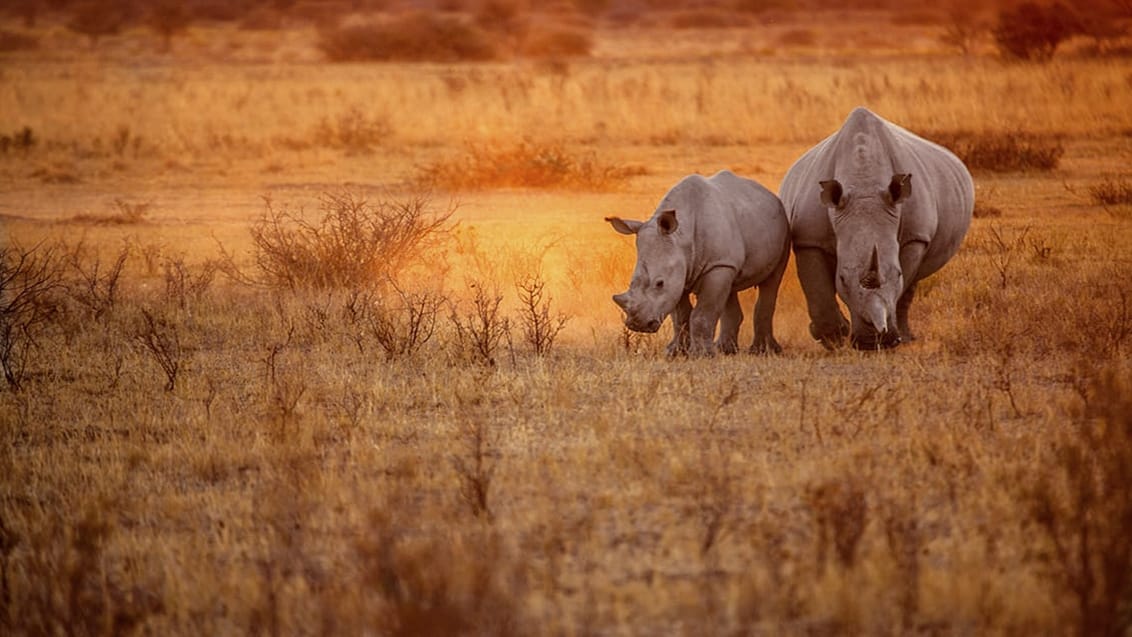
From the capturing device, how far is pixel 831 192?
859 cm

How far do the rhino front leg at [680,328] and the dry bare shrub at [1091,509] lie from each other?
257 centimetres

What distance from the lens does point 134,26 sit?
174 feet

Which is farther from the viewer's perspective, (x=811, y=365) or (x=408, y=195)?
(x=408, y=195)

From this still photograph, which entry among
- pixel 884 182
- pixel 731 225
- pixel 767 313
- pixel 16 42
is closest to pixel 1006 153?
pixel 767 313

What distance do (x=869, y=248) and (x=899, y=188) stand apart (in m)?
0.37

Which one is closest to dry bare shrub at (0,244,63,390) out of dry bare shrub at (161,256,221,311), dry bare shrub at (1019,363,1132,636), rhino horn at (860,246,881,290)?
dry bare shrub at (161,256,221,311)

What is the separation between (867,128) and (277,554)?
16.4ft

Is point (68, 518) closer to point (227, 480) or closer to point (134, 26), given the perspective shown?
point (227, 480)

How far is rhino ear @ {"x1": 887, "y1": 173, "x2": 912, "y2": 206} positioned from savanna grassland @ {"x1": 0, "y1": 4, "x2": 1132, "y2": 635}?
0.89m

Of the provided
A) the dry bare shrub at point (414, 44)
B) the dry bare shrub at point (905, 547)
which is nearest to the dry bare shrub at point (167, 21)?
the dry bare shrub at point (414, 44)

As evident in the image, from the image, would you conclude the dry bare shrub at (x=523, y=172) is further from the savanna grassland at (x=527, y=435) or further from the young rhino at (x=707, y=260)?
the young rhino at (x=707, y=260)

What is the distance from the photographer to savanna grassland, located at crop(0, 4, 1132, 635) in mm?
4945

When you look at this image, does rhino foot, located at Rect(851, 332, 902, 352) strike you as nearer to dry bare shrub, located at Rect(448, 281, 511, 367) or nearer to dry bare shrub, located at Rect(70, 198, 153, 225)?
dry bare shrub, located at Rect(448, 281, 511, 367)

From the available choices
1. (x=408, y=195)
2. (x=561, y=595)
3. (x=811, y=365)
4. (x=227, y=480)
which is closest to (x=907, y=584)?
(x=561, y=595)
